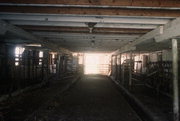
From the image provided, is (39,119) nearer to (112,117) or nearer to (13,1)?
(112,117)

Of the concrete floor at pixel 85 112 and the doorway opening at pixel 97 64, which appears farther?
the doorway opening at pixel 97 64

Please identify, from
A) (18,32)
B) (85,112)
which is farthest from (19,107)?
(18,32)

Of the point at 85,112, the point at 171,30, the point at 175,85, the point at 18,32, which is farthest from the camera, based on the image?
the point at 18,32

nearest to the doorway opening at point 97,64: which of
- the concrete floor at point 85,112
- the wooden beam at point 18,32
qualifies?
the wooden beam at point 18,32

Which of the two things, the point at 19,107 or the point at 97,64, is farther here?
the point at 97,64

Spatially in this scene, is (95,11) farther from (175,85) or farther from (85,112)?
(85,112)

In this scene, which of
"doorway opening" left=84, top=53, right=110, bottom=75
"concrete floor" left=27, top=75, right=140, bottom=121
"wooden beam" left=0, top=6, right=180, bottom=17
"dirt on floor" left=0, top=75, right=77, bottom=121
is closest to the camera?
"wooden beam" left=0, top=6, right=180, bottom=17

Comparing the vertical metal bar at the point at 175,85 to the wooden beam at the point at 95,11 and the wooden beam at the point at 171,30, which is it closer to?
the wooden beam at the point at 171,30

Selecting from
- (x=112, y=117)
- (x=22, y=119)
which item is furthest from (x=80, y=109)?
(x=22, y=119)

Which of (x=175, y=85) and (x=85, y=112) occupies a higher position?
(x=175, y=85)

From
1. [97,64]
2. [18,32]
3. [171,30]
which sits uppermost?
[18,32]

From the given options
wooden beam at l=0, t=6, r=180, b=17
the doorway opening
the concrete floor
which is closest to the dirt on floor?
the concrete floor

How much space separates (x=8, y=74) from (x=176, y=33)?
7488 mm

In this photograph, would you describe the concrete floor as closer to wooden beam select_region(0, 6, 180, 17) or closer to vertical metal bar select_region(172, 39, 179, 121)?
vertical metal bar select_region(172, 39, 179, 121)
